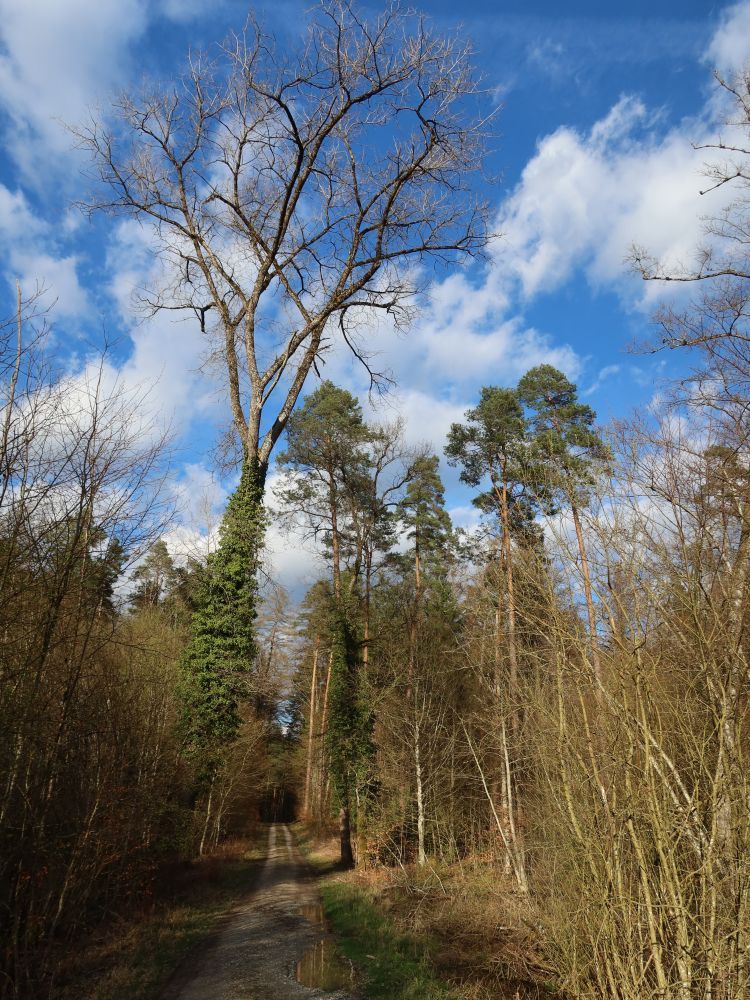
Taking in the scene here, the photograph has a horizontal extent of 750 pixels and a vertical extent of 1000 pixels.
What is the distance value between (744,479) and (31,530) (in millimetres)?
6228

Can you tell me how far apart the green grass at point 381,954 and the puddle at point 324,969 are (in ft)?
0.57

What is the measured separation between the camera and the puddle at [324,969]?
7391 millimetres

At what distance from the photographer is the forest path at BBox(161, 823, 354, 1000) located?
6.88 metres

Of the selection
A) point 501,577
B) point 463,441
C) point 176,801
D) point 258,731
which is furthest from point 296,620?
point 501,577

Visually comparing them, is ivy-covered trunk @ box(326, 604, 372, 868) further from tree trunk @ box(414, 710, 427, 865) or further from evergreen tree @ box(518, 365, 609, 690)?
evergreen tree @ box(518, 365, 609, 690)

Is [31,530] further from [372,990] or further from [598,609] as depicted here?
[372,990]

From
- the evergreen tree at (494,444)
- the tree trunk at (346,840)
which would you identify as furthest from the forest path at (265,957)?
the evergreen tree at (494,444)

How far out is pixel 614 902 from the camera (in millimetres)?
3863

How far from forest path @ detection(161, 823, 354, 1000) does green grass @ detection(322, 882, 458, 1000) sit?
→ 12.6 inches

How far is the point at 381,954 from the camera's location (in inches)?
336

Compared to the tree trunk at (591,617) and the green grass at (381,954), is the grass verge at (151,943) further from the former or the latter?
Result: the tree trunk at (591,617)

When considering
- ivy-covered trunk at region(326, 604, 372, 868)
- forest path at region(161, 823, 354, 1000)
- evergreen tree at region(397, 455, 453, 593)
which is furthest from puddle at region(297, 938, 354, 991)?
evergreen tree at region(397, 455, 453, 593)

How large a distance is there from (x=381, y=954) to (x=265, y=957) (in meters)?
1.65

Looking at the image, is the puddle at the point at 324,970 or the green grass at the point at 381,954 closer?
the green grass at the point at 381,954
